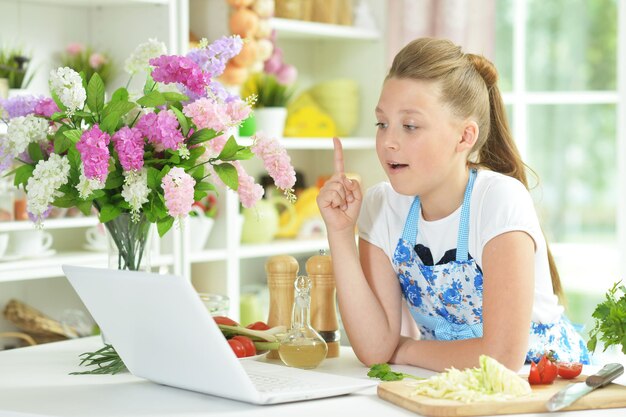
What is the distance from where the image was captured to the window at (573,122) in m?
3.79

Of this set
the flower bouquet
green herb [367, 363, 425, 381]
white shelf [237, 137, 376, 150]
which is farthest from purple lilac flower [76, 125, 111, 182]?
white shelf [237, 137, 376, 150]

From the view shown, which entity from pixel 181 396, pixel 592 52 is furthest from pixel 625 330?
pixel 592 52

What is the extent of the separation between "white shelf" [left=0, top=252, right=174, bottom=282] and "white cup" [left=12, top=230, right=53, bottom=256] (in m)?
0.03

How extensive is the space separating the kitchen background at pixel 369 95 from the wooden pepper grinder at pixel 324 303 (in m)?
1.38

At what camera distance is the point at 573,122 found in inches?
153

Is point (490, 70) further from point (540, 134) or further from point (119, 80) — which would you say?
point (540, 134)

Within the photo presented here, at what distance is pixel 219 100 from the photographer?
6.38ft

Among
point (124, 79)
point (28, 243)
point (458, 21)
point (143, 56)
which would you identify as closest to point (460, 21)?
point (458, 21)

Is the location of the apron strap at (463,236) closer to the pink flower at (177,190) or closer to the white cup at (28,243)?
the pink flower at (177,190)

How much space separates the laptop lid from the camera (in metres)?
1.46

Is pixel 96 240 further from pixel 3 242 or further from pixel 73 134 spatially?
pixel 73 134

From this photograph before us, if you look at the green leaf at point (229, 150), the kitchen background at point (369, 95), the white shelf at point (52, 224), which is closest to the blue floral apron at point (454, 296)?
the green leaf at point (229, 150)

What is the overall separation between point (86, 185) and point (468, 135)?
0.72 metres

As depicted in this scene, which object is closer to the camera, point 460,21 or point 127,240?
point 127,240
